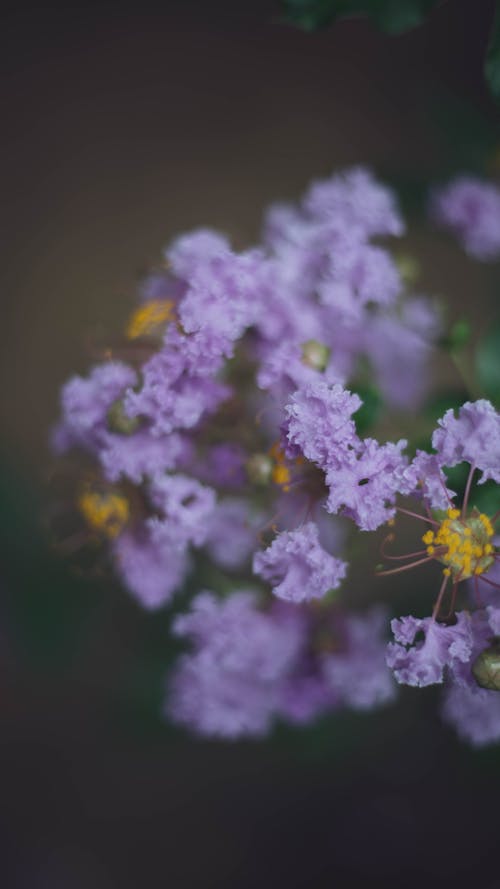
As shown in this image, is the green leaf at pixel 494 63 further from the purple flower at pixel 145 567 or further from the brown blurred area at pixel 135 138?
the brown blurred area at pixel 135 138

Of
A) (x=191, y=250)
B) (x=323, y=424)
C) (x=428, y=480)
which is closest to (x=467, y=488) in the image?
(x=428, y=480)

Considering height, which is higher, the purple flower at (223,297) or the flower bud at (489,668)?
the purple flower at (223,297)

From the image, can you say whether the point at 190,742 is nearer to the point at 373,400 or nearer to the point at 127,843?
the point at 127,843

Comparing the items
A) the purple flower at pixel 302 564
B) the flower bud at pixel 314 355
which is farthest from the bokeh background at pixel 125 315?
the purple flower at pixel 302 564

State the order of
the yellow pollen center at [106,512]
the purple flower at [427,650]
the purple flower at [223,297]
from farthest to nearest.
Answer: the yellow pollen center at [106,512], the purple flower at [223,297], the purple flower at [427,650]

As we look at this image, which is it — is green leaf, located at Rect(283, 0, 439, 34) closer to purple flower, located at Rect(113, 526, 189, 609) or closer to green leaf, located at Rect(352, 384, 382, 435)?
green leaf, located at Rect(352, 384, 382, 435)

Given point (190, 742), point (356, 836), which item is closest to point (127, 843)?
point (190, 742)

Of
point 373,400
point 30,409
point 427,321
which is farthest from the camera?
point 30,409
